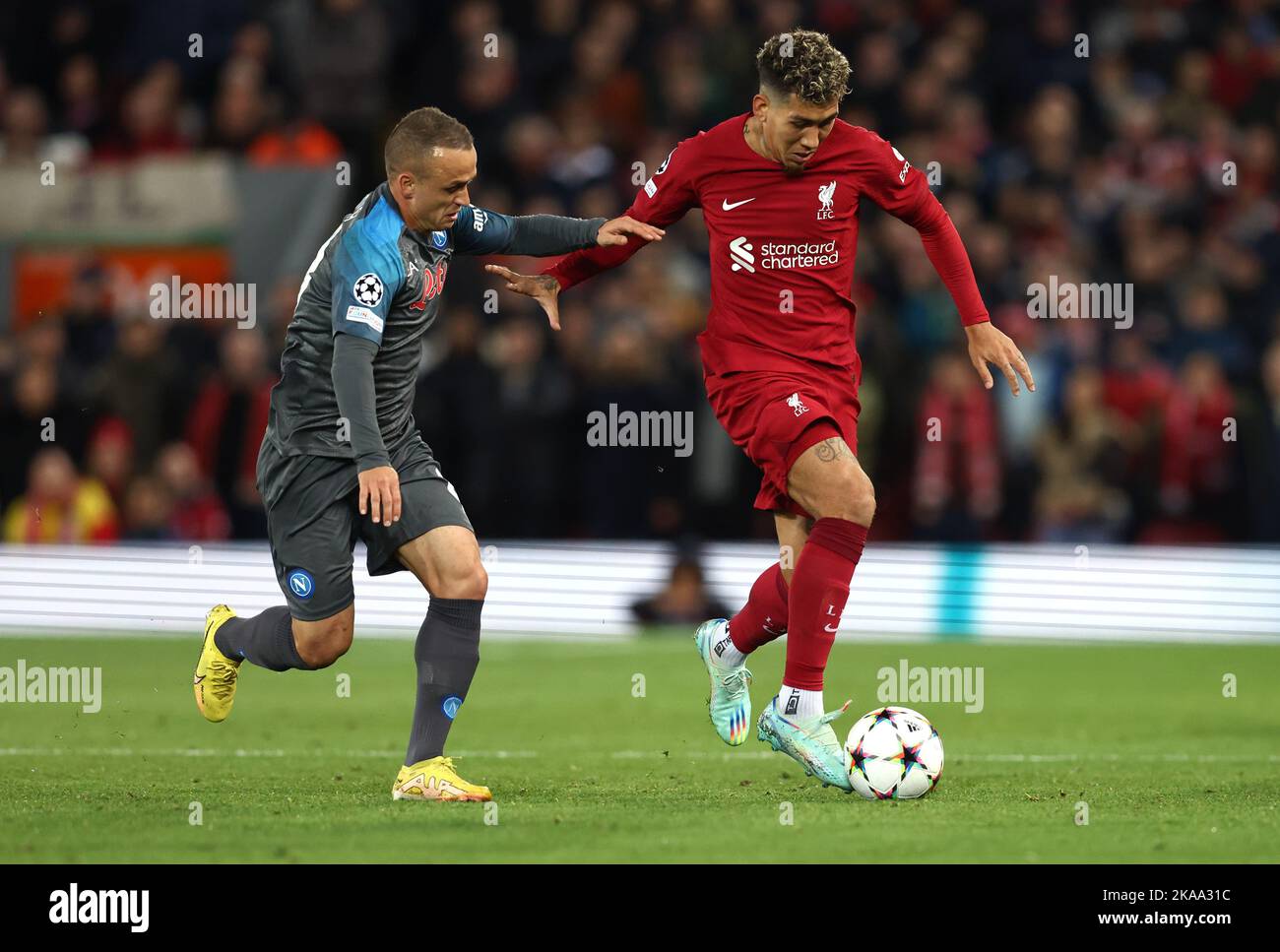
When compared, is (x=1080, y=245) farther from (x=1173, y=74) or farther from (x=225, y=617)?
(x=225, y=617)

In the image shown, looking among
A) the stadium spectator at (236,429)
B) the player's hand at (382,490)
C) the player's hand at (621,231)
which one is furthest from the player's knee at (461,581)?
the stadium spectator at (236,429)

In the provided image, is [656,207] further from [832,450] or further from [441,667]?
[441,667]

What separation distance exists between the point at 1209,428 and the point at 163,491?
298 inches

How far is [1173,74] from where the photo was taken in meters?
17.3

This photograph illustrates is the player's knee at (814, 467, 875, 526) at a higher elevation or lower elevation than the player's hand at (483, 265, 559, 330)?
lower

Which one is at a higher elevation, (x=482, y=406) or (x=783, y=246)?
(x=783, y=246)

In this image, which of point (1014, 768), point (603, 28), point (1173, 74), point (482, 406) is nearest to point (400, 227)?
point (1014, 768)

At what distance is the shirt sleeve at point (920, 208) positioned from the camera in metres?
7.61

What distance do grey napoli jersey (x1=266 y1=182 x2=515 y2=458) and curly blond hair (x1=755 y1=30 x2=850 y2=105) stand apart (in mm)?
1189

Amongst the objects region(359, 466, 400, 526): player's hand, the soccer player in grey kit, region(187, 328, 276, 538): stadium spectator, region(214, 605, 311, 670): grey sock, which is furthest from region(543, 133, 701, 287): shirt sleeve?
region(187, 328, 276, 538): stadium spectator

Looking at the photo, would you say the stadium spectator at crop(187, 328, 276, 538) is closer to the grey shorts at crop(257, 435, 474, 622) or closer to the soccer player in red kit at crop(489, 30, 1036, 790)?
the soccer player in red kit at crop(489, 30, 1036, 790)

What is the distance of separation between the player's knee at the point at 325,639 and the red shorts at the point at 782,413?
5.46ft

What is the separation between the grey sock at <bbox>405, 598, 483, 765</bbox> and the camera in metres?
7.02

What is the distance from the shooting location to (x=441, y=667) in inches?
277
